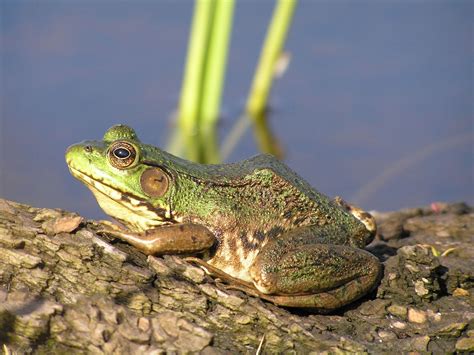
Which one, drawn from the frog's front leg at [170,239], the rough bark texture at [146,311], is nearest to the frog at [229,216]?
the frog's front leg at [170,239]

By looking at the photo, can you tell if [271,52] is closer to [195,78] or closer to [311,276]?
[195,78]

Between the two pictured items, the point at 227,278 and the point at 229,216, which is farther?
the point at 229,216

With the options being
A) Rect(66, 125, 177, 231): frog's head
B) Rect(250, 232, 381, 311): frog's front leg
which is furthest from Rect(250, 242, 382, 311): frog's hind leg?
Rect(66, 125, 177, 231): frog's head

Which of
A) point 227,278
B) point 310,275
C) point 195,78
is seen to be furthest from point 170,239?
point 195,78

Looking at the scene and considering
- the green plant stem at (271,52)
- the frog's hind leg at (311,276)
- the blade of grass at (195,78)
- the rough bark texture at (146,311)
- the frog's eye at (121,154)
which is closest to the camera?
the rough bark texture at (146,311)

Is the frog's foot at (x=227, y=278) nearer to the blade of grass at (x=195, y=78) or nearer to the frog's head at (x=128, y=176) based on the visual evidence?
the frog's head at (x=128, y=176)

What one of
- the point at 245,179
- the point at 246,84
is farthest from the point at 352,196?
the point at 245,179
